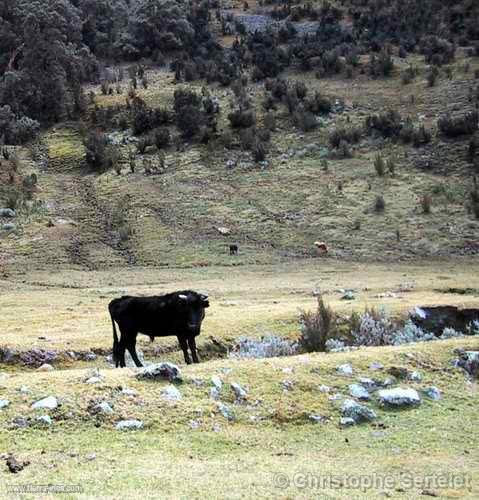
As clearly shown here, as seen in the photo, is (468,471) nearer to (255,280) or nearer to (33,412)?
(33,412)

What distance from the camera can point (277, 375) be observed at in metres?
11.6

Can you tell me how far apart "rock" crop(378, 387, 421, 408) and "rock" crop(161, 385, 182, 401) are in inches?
125

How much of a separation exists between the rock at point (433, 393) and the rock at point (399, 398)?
0.35 metres

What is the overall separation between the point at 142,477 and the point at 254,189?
33.0 m

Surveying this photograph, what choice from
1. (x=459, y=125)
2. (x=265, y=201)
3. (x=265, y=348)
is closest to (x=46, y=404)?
(x=265, y=348)

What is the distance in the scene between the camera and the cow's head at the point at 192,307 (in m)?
14.3

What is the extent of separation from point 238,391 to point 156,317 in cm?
406

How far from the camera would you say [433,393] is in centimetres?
1171

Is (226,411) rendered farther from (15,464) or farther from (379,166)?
(379,166)

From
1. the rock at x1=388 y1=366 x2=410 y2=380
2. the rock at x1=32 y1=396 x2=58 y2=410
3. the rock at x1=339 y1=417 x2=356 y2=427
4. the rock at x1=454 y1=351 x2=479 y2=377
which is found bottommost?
the rock at x1=454 y1=351 x2=479 y2=377

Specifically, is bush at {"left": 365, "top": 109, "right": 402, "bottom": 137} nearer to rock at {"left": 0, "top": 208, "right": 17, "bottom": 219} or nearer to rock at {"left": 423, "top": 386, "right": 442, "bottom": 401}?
rock at {"left": 0, "top": 208, "right": 17, "bottom": 219}

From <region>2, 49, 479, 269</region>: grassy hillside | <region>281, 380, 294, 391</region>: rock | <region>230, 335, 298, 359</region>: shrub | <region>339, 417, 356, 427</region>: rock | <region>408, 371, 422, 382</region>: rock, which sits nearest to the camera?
<region>339, 417, 356, 427</region>: rock

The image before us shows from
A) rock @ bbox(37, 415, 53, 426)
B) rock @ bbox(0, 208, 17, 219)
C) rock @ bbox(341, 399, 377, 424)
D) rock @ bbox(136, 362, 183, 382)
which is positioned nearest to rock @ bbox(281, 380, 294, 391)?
rock @ bbox(341, 399, 377, 424)

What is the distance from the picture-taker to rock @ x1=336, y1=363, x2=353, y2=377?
11.9 meters
